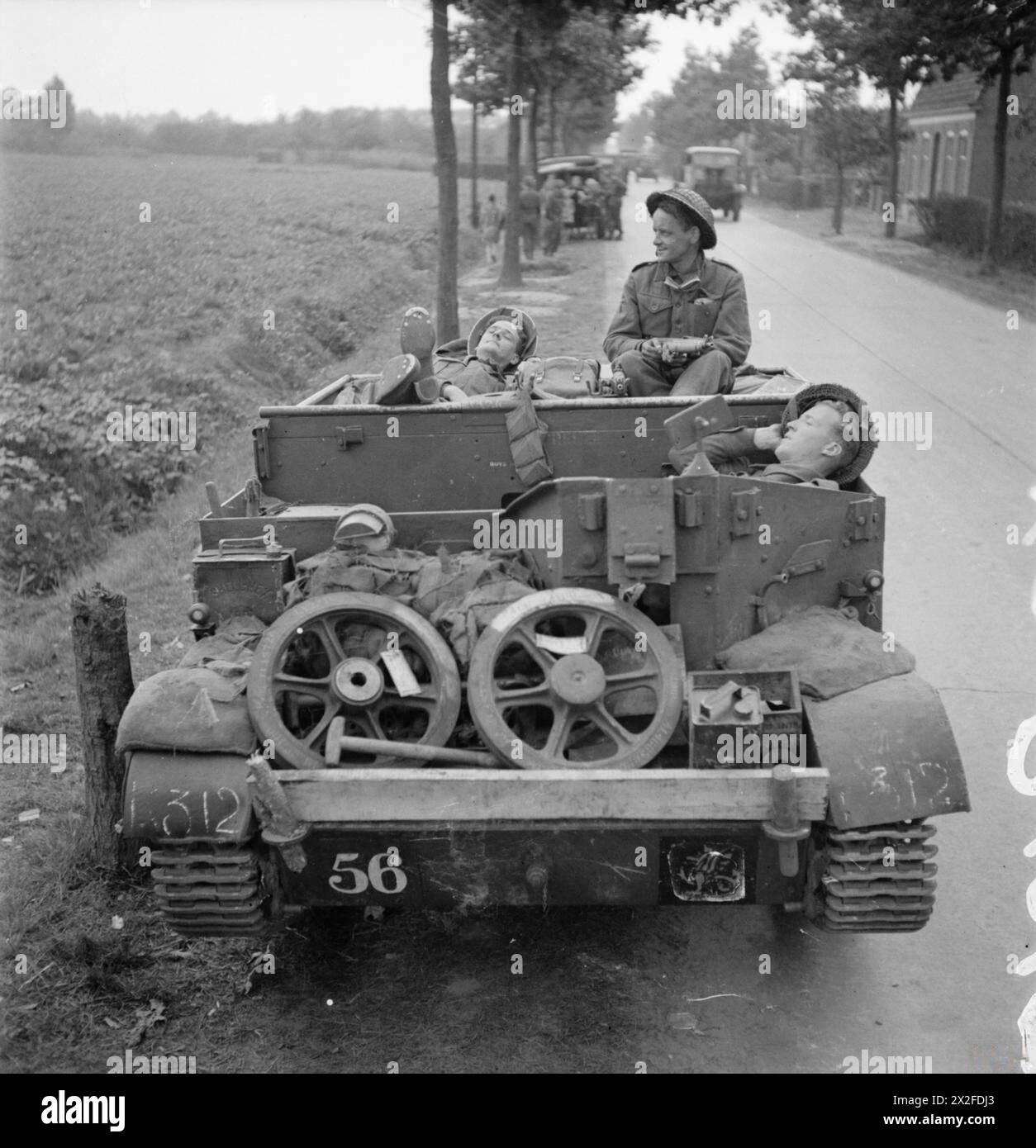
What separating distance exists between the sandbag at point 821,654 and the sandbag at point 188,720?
1.56 m

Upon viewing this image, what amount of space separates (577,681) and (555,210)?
2786 cm

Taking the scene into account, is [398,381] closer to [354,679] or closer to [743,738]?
[354,679]

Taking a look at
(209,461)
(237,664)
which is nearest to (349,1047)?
(237,664)

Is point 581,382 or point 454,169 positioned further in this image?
point 454,169

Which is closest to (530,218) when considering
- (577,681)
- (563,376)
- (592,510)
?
(563,376)

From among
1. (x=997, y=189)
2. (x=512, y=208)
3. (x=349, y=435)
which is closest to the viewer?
(x=349, y=435)

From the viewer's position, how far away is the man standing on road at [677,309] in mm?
6719

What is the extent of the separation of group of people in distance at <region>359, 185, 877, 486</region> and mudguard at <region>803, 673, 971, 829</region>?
1.01 meters

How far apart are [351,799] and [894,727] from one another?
5.31 feet

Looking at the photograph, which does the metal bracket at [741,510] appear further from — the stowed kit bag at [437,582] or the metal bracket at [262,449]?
the metal bracket at [262,449]

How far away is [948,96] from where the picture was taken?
134 ft
